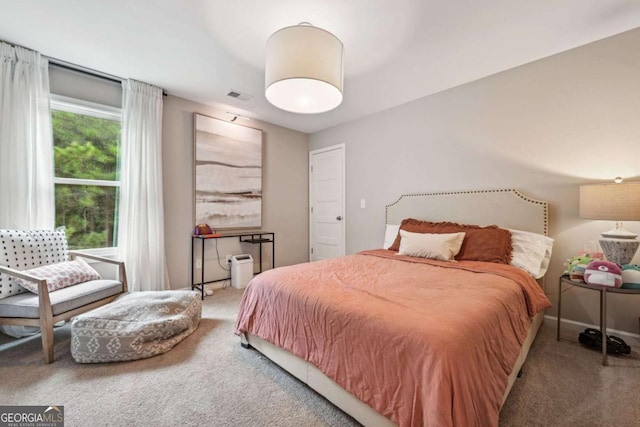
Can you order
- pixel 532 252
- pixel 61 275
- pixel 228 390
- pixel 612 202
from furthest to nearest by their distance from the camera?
pixel 532 252 < pixel 61 275 < pixel 612 202 < pixel 228 390

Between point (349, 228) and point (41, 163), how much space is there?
3.63 metres

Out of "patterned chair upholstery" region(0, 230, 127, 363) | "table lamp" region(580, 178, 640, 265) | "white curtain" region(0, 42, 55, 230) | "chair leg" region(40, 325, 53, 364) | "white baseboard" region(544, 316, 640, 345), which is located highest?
"white curtain" region(0, 42, 55, 230)

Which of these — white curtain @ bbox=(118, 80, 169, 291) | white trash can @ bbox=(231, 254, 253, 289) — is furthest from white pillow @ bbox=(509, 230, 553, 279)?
white curtain @ bbox=(118, 80, 169, 291)

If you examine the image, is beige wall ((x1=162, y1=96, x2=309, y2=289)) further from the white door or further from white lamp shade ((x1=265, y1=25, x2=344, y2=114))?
white lamp shade ((x1=265, y1=25, x2=344, y2=114))

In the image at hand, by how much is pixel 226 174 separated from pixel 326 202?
67.4 inches

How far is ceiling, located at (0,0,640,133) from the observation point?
1.85 meters

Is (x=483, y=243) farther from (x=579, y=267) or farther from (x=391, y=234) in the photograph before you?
(x=391, y=234)

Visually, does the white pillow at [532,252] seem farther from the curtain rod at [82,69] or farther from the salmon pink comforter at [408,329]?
the curtain rod at [82,69]

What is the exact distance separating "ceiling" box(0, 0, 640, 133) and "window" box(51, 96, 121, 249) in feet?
1.61

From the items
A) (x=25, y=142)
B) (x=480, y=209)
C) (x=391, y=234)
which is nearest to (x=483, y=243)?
(x=480, y=209)

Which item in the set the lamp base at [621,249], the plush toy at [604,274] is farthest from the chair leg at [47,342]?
the lamp base at [621,249]

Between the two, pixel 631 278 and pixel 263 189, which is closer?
pixel 631 278

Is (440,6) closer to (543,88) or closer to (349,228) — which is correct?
(543,88)

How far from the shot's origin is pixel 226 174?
3.79 m
